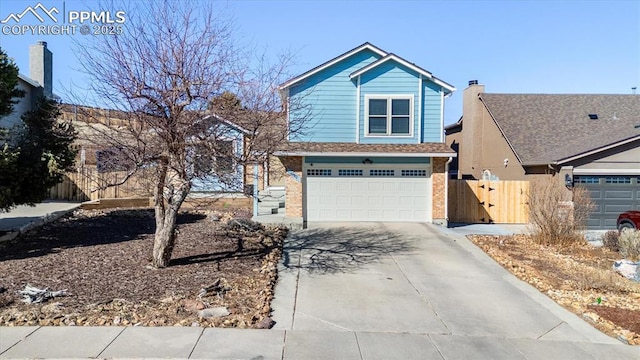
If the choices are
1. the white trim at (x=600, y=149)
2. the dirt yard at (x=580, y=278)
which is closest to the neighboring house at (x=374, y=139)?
the dirt yard at (x=580, y=278)

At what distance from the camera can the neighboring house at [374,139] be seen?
53.0ft

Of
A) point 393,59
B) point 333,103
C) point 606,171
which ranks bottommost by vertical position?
point 606,171

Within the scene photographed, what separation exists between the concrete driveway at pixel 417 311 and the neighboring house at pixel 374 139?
4695mm

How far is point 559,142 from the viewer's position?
19797 millimetres

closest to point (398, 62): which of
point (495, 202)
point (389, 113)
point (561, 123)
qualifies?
point (389, 113)

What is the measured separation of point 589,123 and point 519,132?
3508 millimetres

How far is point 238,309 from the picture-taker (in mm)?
6469

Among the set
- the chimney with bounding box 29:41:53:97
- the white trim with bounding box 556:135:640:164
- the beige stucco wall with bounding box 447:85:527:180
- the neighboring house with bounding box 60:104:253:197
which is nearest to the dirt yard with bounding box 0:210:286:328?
the neighboring house with bounding box 60:104:253:197

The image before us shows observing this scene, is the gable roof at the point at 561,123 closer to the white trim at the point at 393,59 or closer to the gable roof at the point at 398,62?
the gable roof at the point at 398,62

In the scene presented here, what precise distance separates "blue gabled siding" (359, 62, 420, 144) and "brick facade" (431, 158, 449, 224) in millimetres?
1233

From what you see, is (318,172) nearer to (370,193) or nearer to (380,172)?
(370,193)

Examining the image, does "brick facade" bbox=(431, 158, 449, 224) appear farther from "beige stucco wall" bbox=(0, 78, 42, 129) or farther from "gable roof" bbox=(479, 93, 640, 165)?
"beige stucco wall" bbox=(0, 78, 42, 129)

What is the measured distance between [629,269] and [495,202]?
783 cm

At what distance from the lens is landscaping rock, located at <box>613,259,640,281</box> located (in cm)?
981
